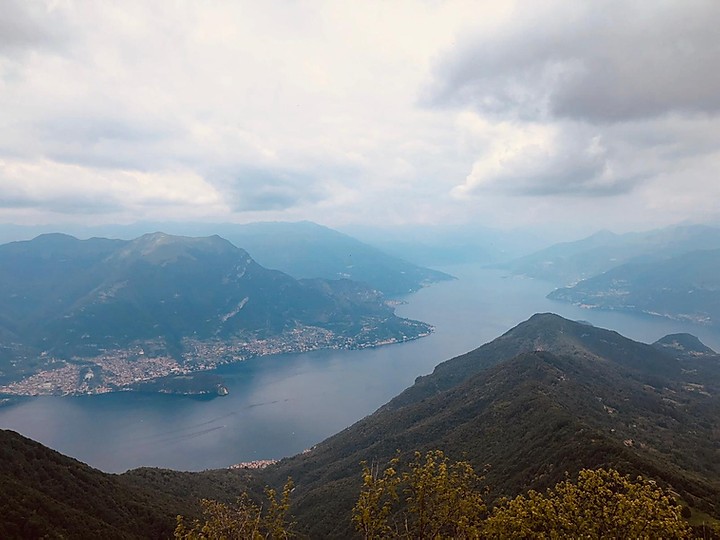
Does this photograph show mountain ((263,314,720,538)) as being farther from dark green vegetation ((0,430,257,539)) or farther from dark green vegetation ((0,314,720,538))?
dark green vegetation ((0,430,257,539))

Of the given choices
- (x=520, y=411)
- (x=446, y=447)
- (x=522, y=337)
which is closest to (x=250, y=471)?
(x=446, y=447)

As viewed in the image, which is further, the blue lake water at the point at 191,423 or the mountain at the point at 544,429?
the blue lake water at the point at 191,423

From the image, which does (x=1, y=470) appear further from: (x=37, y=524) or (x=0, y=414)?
(x=0, y=414)

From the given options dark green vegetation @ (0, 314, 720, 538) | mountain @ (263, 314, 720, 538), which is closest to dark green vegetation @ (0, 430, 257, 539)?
dark green vegetation @ (0, 314, 720, 538)

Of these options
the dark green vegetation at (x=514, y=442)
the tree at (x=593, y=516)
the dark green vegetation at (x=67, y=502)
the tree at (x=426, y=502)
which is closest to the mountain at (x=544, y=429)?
the dark green vegetation at (x=514, y=442)

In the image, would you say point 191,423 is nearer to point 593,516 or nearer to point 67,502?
point 67,502

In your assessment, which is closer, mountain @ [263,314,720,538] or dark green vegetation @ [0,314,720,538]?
dark green vegetation @ [0,314,720,538]

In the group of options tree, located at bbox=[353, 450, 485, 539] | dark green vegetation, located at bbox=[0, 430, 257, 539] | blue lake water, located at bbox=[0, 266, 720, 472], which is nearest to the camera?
tree, located at bbox=[353, 450, 485, 539]

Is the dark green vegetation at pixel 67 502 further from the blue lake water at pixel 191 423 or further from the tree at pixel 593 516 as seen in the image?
the blue lake water at pixel 191 423
